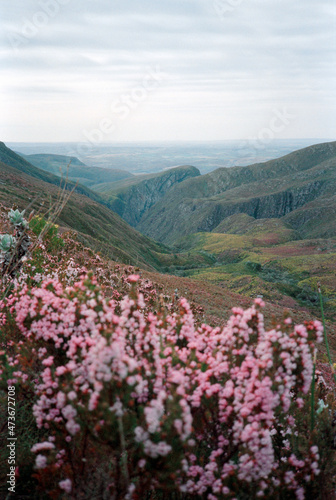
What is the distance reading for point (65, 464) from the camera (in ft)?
8.52

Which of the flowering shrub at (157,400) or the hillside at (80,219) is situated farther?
the hillside at (80,219)

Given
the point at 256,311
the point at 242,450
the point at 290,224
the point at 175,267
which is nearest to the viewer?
the point at 242,450

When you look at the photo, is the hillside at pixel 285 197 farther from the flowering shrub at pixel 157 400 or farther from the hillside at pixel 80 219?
the flowering shrub at pixel 157 400

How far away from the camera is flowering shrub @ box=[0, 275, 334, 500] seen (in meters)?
2.15

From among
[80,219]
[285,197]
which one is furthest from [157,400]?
[285,197]

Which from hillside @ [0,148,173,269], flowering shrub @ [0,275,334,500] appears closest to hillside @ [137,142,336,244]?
hillside @ [0,148,173,269]

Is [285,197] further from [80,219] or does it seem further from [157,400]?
[157,400]

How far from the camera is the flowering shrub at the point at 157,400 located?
2146 millimetres

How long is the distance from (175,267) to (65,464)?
73739 mm

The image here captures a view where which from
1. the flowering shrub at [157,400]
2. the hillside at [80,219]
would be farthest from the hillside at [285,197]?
the flowering shrub at [157,400]

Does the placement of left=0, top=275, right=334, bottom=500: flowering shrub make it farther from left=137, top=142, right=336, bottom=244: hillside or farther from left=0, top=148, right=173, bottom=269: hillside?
left=137, top=142, right=336, bottom=244: hillside

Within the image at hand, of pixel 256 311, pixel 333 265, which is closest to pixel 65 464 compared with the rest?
pixel 256 311

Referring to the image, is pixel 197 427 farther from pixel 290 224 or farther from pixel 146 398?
pixel 290 224

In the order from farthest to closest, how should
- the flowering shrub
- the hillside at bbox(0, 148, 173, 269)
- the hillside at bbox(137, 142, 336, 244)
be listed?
the hillside at bbox(137, 142, 336, 244) → the hillside at bbox(0, 148, 173, 269) → the flowering shrub
